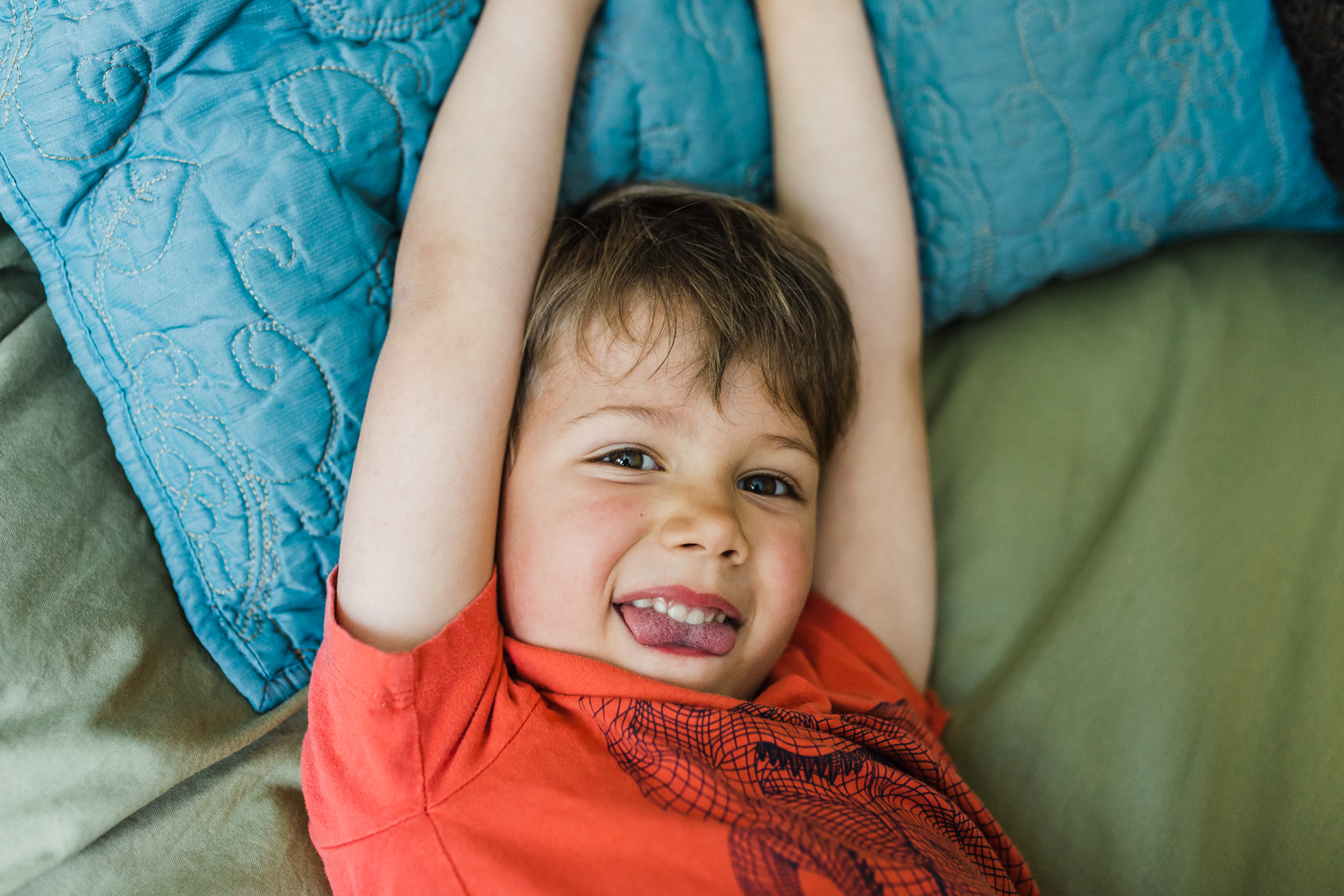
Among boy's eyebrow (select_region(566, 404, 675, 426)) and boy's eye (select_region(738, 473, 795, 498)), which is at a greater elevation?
Answer: boy's eyebrow (select_region(566, 404, 675, 426))

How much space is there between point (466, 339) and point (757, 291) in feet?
0.94

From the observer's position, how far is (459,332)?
2.45 ft

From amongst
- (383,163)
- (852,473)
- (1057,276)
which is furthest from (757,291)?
(1057,276)

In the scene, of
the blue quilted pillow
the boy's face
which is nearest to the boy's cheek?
the boy's face

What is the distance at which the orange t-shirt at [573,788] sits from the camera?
2.13 ft

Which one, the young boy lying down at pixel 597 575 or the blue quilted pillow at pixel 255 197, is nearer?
the young boy lying down at pixel 597 575

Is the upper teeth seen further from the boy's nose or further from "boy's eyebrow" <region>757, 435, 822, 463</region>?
"boy's eyebrow" <region>757, 435, 822, 463</region>

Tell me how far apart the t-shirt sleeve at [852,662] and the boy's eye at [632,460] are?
30 centimetres

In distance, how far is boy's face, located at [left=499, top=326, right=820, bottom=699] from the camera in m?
0.73

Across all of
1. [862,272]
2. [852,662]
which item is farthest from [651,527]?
[862,272]

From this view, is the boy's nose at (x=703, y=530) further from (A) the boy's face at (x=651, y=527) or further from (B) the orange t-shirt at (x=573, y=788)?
(B) the orange t-shirt at (x=573, y=788)

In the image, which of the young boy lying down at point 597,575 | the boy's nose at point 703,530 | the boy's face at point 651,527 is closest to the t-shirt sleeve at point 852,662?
the young boy lying down at point 597,575

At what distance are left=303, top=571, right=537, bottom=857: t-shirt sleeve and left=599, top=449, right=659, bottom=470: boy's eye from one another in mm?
163

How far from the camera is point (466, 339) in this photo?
29.5 inches
